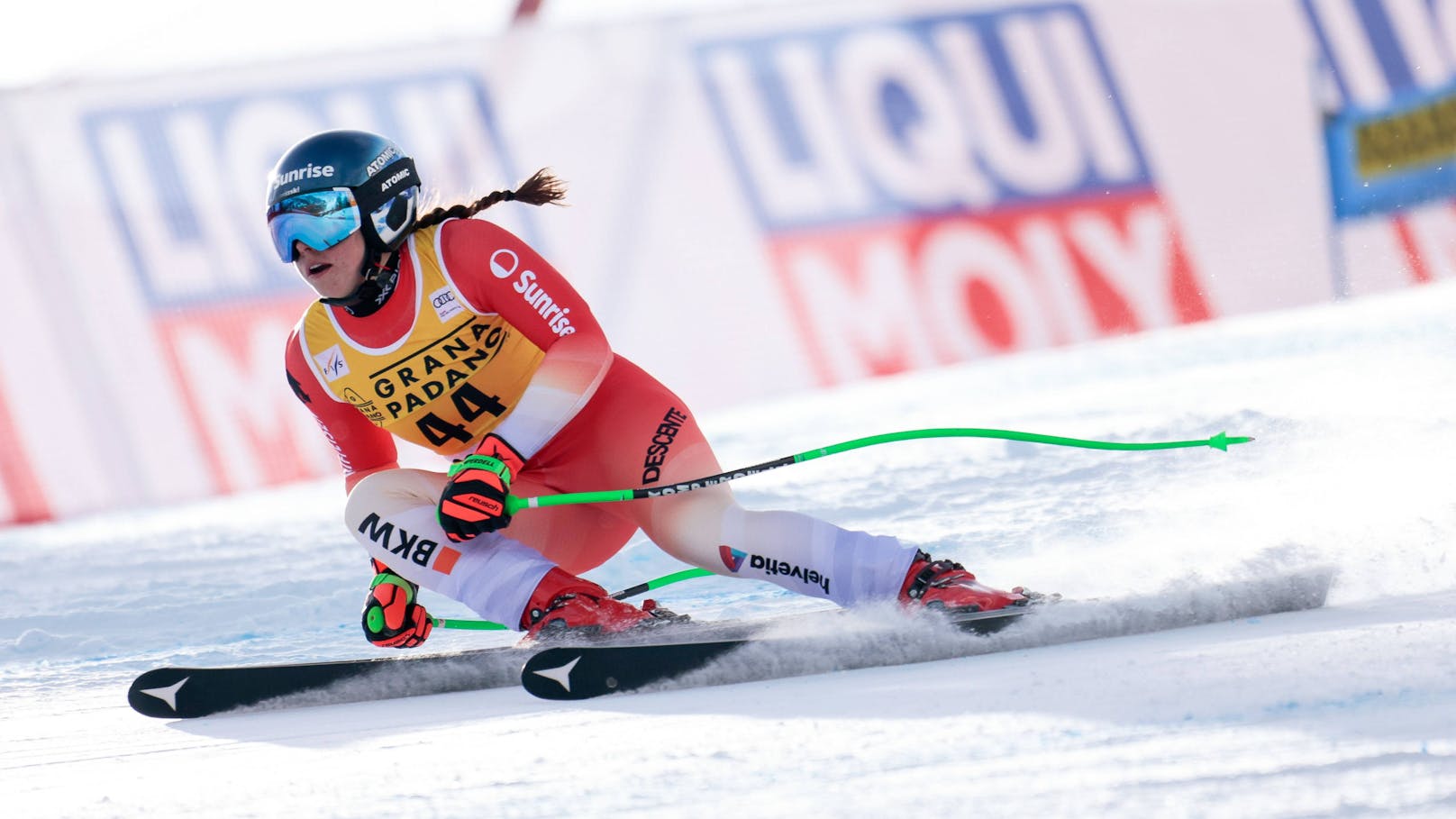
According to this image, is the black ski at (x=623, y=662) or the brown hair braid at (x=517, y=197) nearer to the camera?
the black ski at (x=623, y=662)

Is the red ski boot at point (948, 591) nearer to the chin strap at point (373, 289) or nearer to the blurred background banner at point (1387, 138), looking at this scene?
the chin strap at point (373, 289)

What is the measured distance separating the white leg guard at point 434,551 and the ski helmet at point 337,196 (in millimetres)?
531

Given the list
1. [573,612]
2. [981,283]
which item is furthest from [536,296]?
[981,283]

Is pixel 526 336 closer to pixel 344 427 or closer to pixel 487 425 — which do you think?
pixel 487 425

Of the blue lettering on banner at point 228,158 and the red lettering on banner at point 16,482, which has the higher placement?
the blue lettering on banner at point 228,158

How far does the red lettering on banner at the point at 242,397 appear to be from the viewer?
7.30 metres

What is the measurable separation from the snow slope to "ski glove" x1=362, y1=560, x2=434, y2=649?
0.87 feet

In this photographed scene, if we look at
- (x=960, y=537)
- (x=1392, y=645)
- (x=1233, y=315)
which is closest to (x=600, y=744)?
(x=1392, y=645)

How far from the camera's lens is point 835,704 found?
237 cm

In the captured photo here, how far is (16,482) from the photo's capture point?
6.96 meters

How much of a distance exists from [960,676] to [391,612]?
1.35 meters

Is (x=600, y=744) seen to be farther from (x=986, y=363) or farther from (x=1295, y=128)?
(x=1295, y=128)

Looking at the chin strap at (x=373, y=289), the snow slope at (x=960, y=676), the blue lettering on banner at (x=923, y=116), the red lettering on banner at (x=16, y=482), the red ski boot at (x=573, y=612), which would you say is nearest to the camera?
the snow slope at (x=960, y=676)

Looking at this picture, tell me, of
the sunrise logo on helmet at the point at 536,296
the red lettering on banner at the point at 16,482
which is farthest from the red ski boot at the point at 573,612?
the red lettering on banner at the point at 16,482
